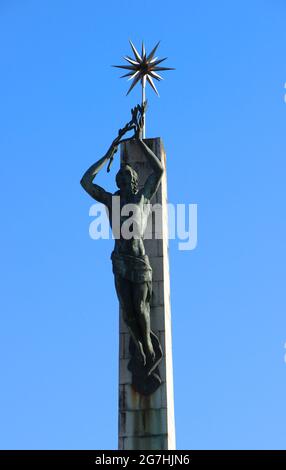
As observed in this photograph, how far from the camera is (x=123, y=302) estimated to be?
21.9m

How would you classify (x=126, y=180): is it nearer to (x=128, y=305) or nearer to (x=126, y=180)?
(x=126, y=180)

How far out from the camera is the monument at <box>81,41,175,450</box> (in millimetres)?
21469

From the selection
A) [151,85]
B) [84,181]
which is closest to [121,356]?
[84,181]

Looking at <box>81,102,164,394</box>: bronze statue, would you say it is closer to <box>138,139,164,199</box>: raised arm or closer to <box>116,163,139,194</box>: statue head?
<box>116,163,139,194</box>: statue head

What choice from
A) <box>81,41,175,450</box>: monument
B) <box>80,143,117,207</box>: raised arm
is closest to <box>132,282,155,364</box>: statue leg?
<box>81,41,175,450</box>: monument

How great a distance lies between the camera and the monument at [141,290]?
21.5 m

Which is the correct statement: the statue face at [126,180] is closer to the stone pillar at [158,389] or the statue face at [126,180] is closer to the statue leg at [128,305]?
the stone pillar at [158,389]

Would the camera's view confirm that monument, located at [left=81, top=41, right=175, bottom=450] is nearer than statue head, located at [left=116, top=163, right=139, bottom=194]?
Yes

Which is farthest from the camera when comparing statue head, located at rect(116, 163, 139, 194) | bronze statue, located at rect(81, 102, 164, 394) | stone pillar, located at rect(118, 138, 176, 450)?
statue head, located at rect(116, 163, 139, 194)

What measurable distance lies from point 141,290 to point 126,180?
85.8 inches

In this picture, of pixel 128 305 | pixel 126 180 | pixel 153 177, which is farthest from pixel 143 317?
pixel 153 177

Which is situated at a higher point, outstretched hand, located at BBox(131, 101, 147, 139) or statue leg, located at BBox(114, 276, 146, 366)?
outstretched hand, located at BBox(131, 101, 147, 139)

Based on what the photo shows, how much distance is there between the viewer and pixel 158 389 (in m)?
21.6
